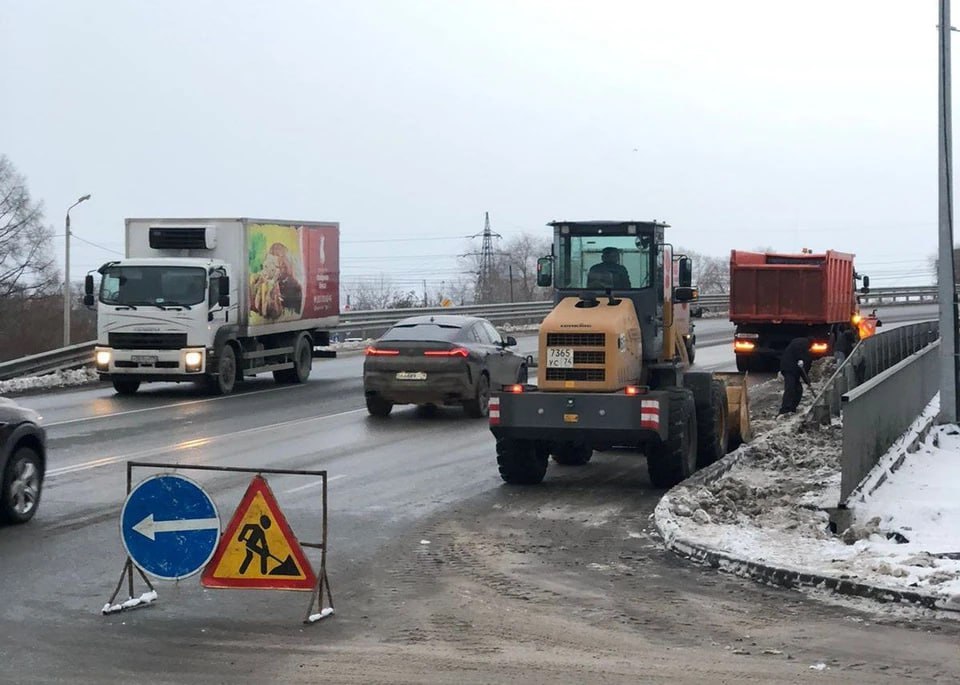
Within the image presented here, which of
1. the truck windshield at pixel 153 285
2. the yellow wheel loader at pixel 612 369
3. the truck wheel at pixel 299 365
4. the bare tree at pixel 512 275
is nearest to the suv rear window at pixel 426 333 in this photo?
the truck windshield at pixel 153 285

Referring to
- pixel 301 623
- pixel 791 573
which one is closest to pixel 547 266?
pixel 791 573

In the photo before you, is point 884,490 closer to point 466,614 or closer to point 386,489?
point 386,489

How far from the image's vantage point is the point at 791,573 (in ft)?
A: 31.7

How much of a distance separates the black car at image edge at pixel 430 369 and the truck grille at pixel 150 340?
472 cm

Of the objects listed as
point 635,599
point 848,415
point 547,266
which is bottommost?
point 635,599

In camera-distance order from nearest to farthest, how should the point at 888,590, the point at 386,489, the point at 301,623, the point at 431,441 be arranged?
the point at 301,623 < the point at 888,590 < the point at 386,489 < the point at 431,441

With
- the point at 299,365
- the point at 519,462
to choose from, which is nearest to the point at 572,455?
the point at 519,462

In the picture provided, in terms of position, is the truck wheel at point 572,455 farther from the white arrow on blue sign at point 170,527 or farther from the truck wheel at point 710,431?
the white arrow on blue sign at point 170,527

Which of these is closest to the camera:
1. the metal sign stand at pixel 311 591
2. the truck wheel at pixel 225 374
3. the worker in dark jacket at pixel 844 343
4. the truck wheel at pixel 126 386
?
the metal sign stand at pixel 311 591

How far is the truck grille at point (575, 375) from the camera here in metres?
14.1

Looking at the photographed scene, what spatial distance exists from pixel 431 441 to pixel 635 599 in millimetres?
9617

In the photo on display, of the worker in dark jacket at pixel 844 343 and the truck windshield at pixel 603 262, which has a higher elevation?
the truck windshield at pixel 603 262

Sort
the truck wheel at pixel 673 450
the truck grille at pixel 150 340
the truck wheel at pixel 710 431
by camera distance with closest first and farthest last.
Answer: the truck wheel at pixel 673 450, the truck wheel at pixel 710 431, the truck grille at pixel 150 340

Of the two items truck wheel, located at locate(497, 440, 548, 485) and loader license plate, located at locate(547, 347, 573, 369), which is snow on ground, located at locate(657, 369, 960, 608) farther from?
truck wheel, located at locate(497, 440, 548, 485)
